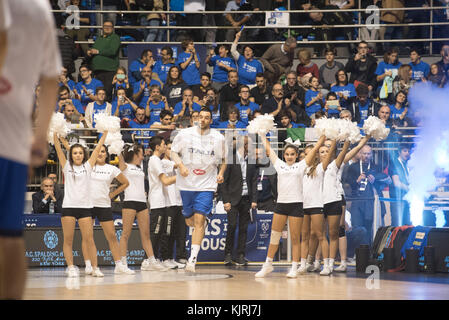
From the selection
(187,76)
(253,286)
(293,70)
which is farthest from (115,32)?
(253,286)

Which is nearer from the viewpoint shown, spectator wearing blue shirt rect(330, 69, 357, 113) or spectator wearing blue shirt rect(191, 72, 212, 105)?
spectator wearing blue shirt rect(191, 72, 212, 105)

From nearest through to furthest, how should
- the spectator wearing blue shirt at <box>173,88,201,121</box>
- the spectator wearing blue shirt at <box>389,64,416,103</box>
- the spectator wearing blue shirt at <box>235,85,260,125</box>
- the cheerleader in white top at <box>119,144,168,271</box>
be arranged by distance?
the cheerleader in white top at <box>119,144,168,271</box> < the spectator wearing blue shirt at <box>173,88,201,121</box> < the spectator wearing blue shirt at <box>235,85,260,125</box> < the spectator wearing blue shirt at <box>389,64,416,103</box>

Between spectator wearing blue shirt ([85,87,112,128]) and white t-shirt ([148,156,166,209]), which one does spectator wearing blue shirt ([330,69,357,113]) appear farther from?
white t-shirt ([148,156,166,209])

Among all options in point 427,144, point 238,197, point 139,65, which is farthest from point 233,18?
point 238,197

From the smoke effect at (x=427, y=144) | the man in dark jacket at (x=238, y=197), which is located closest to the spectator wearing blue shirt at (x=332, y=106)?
the smoke effect at (x=427, y=144)

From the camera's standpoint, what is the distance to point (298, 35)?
1881cm

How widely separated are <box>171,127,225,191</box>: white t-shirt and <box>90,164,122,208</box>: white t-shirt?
3.49 feet

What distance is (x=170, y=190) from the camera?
12586 millimetres

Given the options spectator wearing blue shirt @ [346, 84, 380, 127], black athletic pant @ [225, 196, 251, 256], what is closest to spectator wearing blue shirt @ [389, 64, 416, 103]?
spectator wearing blue shirt @ [346, 84, 380, 127]

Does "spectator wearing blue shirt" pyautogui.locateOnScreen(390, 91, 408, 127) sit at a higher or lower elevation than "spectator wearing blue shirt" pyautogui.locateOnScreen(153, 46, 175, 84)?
lower

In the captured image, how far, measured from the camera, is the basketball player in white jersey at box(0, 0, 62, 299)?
358 centimetres

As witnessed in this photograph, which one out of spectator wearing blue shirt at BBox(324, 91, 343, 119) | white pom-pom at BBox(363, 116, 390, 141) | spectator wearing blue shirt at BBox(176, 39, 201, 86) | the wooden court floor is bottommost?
the wooden court floor

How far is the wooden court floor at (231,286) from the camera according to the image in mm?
7766
